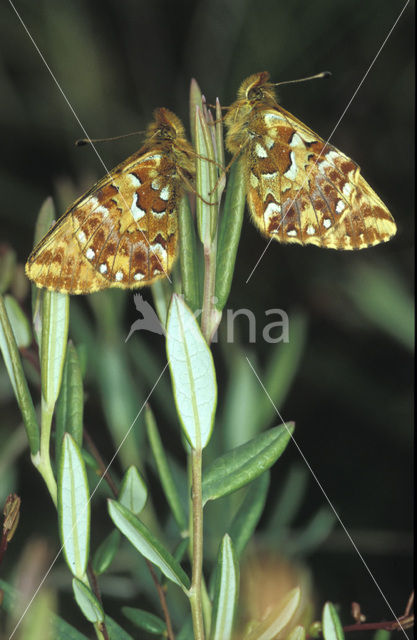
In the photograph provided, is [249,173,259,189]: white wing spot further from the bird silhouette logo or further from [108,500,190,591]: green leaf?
[108,500,190,591]: green leaf

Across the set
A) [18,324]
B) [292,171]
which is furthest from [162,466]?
[292,171]

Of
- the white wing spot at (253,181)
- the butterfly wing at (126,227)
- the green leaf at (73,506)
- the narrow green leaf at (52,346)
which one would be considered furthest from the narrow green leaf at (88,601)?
the white wing spot at (253,181)

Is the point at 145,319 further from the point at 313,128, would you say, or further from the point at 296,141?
the point at 313,128

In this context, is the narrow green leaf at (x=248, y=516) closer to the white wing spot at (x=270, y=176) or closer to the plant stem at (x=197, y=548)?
the plant stem at (x=197, y=548)

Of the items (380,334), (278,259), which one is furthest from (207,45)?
(380,334)

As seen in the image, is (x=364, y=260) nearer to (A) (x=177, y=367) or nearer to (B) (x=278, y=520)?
(B) (x=278, y=520)

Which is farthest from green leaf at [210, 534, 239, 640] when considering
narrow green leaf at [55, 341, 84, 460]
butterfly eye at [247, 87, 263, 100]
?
butterfly eye at [247, 87, 263, 100]
